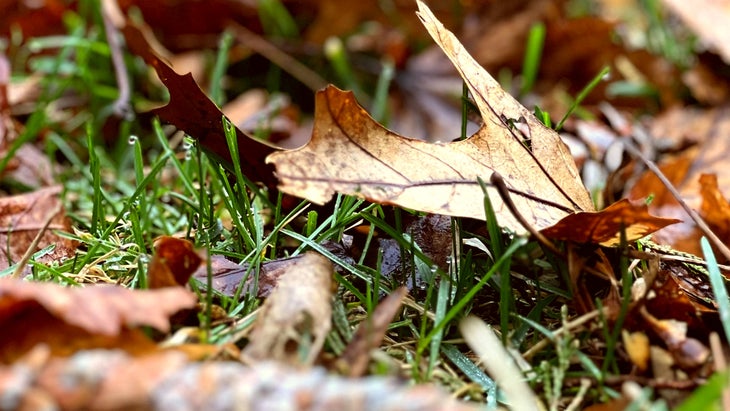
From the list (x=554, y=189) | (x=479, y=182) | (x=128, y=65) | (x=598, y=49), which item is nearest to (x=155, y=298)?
(x=479, y=182)

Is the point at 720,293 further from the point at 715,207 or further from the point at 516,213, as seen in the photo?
the point at 715,207

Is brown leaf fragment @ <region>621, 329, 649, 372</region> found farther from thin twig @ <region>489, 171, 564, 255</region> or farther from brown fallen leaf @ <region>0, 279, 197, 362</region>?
brown fallen leaf @ <region>0, 279, 197, 362</region>

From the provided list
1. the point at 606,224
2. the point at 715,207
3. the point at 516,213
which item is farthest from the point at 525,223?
the point at 715,207

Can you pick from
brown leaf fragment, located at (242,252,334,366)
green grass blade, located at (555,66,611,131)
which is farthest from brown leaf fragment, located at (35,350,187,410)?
green grass blade, located at (555,66,611,131)

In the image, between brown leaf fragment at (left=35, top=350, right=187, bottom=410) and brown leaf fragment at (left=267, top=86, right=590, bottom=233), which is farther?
brown leaf fragment at (left=267, top=86, right=590, bottom=233)

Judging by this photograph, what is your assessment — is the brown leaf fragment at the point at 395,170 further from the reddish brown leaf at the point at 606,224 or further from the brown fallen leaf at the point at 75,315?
→ the brown fallen leaf at the point at 75,315

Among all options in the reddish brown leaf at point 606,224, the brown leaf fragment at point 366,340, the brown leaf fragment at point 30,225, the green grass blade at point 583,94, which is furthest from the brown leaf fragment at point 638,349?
the brown leaf fragment at point 30,225
